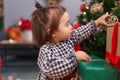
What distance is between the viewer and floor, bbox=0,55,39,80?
384cm

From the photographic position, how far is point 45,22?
1099 millimetres

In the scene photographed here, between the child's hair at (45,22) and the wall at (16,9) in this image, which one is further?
the wall at (16,9)

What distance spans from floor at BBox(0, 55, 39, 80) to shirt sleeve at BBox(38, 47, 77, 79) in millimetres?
2700

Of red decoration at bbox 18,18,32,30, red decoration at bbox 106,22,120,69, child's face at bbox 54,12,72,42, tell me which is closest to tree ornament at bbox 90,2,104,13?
child's face at bbox 54,12,72,42

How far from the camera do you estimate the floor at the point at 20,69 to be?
12.6ft

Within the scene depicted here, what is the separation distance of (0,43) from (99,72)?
12.9 ft

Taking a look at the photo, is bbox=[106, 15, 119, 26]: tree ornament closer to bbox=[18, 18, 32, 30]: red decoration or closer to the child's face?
the child's face

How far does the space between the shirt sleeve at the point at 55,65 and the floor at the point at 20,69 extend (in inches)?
106

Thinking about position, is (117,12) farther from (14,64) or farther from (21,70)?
(14,64)

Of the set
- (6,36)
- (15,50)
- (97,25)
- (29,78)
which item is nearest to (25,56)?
(15,50)

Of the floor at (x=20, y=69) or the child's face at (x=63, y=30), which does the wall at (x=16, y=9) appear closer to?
the floor at (x=20, y=69)

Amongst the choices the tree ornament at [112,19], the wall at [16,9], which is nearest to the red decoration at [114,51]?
the tree ornament at [112,19]

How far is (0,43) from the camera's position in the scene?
15.4 ft

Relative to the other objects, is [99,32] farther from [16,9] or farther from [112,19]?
[16,9]
